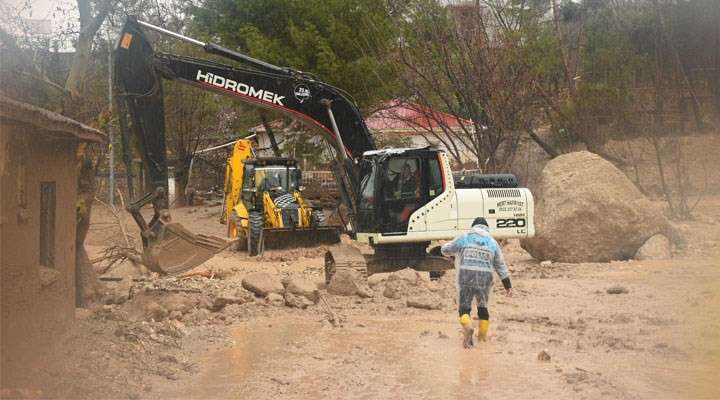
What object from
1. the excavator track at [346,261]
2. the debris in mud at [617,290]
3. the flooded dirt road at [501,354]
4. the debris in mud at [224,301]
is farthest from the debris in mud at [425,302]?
the debris in mud at [617,290]

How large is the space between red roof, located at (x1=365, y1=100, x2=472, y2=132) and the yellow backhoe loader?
5.15 meters

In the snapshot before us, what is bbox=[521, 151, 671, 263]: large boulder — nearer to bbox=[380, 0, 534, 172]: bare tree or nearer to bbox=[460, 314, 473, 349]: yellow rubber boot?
bbox=[380, 0, 534, 172]: bare tree

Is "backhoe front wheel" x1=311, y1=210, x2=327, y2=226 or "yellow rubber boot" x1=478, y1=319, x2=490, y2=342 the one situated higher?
"backhoe front wheel" x1=311, y1=210, x2=327, y2=226

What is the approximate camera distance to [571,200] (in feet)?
68.6

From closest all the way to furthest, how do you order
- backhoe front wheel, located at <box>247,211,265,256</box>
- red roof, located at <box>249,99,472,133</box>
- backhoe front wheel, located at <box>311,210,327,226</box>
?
backhoe front wheel, located at <box>247,211,265,256</box> < backhoe front wheel, located at <box>311,210,327,226</box> < red roof, located at <box>249,99,472,133</box>

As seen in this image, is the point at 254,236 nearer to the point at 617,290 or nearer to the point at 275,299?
the point at 275,299

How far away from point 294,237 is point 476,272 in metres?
12.9

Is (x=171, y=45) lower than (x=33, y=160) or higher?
higher

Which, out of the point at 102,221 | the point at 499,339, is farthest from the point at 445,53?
the point at 499,339

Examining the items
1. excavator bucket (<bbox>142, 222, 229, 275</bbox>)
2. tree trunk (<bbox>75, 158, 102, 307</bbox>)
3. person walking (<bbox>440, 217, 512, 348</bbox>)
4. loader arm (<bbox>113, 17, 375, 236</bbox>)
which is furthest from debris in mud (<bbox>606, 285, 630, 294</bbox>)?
tree trunk (<bbox>75, 158, 102, 307</bbox>)

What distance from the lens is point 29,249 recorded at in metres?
10.2

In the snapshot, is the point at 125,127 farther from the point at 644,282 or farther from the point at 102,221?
the point at 102,221

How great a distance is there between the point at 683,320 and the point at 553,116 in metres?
20.2

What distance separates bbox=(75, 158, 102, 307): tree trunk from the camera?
15.1 m
